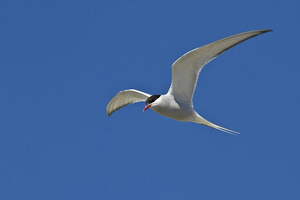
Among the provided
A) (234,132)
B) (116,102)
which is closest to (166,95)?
(234,132)

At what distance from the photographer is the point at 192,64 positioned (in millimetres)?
8047

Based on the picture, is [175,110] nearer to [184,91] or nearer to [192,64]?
[184,91]

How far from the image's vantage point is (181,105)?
859cm

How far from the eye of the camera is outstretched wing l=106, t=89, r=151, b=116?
1030cm

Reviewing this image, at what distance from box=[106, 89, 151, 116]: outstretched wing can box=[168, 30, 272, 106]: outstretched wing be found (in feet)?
5.15

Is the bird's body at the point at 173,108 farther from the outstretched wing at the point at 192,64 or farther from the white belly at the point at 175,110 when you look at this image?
the outstretched wing at the point at 192,64

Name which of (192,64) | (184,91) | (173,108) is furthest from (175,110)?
(192,64)

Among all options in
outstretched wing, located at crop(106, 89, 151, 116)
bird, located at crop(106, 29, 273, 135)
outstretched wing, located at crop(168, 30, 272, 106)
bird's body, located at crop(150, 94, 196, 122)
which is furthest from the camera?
outstretched wing, located at crop(106, 89, 151, 116)

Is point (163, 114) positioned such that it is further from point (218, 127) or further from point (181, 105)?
point (218, 127)

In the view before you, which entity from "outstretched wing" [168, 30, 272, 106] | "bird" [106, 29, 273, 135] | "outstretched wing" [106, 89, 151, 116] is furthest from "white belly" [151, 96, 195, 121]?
"outstretched wing" [106, 89, 151, 116]

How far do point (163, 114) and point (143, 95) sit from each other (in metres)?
1.78

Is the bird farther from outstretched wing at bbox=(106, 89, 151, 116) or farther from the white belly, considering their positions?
outstretched wing at bbox=(106, 89, 151, 116)

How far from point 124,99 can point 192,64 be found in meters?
3.34

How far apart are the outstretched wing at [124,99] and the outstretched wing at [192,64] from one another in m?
1.57
